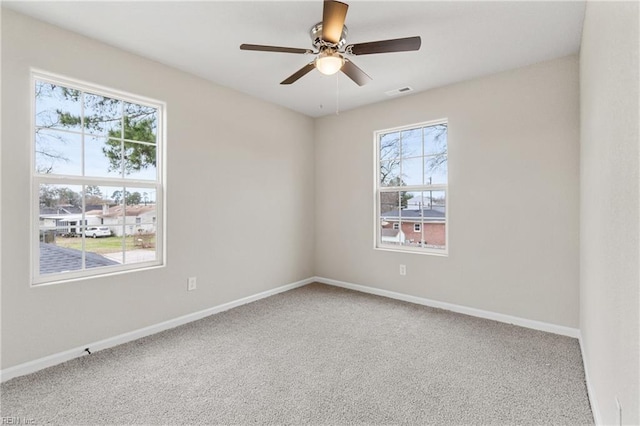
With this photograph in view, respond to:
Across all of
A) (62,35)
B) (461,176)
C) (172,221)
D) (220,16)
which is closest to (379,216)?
(461,176)

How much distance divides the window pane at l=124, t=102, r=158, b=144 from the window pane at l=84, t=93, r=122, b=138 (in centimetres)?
7

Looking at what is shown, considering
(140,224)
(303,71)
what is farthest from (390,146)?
(140,224)

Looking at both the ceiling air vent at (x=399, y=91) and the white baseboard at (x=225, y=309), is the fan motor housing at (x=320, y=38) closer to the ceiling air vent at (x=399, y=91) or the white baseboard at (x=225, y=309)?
the ceiling air vent at (x=399, y=91)

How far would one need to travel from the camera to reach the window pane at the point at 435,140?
11.6 feet

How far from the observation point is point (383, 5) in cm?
205

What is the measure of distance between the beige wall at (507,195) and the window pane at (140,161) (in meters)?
2.67

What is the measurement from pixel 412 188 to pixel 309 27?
226 centimetres

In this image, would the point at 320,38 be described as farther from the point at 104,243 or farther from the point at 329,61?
the point at 104,243

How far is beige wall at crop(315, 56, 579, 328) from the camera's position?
2756 mm

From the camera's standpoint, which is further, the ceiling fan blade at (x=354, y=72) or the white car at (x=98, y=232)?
the white car at (x=98, y=232)

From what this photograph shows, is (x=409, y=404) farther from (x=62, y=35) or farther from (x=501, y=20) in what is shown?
(x=62, y=35)

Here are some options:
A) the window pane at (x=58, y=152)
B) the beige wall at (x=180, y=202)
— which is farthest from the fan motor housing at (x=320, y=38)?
the window pane at (x=58, y=152)

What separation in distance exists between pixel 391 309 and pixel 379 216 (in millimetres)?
1244

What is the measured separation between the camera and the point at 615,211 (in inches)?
47.3
